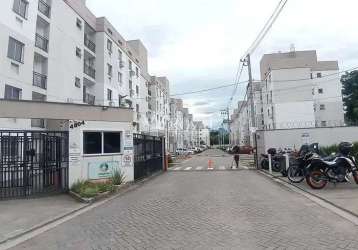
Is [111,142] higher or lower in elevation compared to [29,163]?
higher

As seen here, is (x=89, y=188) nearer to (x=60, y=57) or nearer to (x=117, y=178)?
(x=117, y=178)

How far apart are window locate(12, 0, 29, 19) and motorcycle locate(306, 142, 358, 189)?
1954cm

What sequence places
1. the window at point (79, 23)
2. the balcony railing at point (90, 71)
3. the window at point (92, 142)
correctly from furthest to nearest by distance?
the balcony railing at point (90, 71) < the window at point (79, 23) < the window at point (92, 142)

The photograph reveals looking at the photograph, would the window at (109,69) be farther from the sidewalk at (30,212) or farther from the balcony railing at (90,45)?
the sidewalk at (30,212)

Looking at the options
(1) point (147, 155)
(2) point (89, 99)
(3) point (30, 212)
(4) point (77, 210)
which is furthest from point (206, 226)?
(2) point (89, 99)

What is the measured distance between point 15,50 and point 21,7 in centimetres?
292

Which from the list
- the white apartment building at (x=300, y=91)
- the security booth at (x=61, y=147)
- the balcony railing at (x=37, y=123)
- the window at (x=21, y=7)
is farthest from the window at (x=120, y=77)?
the security booth at (x=61, y=147)

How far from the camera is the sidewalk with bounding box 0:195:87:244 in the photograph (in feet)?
27.9

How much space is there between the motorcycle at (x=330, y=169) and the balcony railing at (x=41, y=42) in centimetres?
2118

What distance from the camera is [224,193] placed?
533 inches

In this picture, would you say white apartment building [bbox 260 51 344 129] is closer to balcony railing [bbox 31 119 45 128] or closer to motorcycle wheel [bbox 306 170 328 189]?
balcony railing [bbox 31 119 45 128]

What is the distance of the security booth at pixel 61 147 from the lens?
513 inches

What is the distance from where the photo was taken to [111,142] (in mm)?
16734

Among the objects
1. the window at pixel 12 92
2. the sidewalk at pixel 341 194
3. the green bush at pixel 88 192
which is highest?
the window at pixel 12 92
